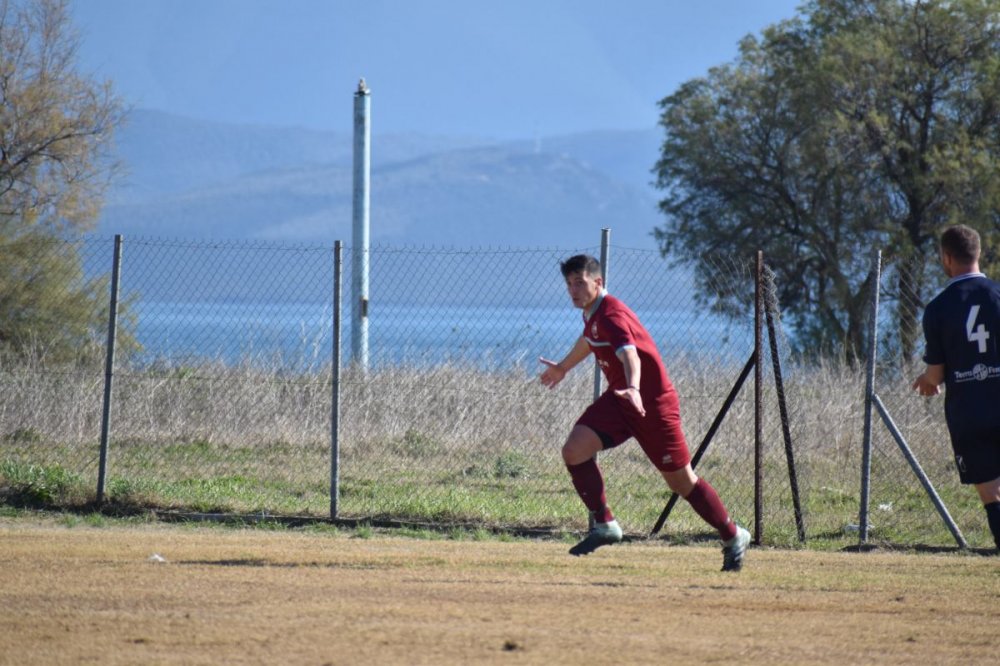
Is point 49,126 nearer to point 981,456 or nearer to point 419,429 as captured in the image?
point 419,429

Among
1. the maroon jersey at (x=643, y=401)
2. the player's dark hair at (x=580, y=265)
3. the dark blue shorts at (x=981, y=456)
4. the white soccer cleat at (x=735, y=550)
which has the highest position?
the player's dark hair at (x=580, y=265)

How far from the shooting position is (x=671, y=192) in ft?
101

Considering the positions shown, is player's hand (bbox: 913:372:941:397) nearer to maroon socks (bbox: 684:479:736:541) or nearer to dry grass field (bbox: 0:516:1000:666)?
dry grass field (bbox: 0:516:1000:666)

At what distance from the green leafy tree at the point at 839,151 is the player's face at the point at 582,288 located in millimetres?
17622

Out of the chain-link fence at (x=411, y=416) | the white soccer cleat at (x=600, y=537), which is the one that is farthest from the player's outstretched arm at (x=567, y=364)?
the chain-link fence at (x=411, y=416)

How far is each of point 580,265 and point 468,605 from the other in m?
2.23

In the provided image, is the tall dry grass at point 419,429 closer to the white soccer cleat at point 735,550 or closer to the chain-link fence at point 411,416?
the chain-link fence at point 411,416

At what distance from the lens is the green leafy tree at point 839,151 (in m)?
26.5

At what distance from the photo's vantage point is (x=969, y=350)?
718 centimetres

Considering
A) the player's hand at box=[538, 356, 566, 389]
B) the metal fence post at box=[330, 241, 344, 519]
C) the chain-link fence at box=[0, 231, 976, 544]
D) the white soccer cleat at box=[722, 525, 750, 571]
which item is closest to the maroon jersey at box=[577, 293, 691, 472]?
the player's hand at box=[538, 356, 566, 389]

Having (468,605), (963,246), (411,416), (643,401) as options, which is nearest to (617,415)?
(643,401)

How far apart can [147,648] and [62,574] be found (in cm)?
211

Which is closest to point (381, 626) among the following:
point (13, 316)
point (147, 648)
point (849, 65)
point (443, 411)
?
point (147, 648)

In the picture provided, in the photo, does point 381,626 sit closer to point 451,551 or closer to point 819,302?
point 451,551
